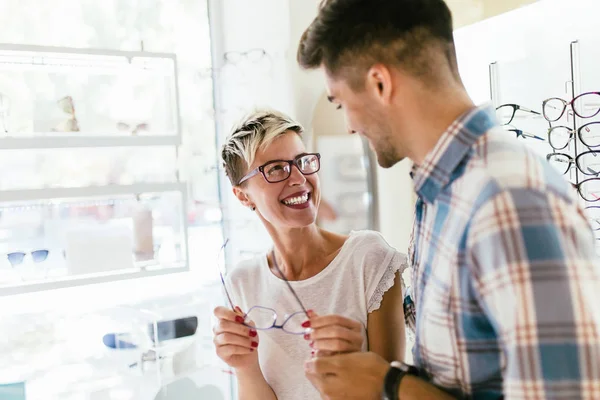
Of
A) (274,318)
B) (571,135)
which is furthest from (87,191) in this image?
(571,135)

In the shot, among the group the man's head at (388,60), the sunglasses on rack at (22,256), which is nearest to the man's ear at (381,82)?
the man's head at (388,60)

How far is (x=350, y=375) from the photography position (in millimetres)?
857

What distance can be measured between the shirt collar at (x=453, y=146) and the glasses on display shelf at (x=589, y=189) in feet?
2.08

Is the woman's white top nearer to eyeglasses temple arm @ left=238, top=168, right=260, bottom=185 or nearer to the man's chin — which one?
eyeglasses temple arm @ left=238, top=168, right=260, bottom=185

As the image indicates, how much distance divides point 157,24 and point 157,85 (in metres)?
0.30

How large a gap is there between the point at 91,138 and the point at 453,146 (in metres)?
1.66

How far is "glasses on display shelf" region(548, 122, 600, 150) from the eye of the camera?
1220mm

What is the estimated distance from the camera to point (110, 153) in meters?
2.15

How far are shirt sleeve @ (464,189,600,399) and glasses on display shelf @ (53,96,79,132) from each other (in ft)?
6.01

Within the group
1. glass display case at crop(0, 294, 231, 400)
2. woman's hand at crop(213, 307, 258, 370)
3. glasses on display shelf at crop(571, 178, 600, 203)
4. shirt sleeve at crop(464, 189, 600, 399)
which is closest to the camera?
shirt sleeve at crop(464, 189, 600, 399)

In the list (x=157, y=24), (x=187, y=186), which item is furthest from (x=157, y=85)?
(x=187, y=186)

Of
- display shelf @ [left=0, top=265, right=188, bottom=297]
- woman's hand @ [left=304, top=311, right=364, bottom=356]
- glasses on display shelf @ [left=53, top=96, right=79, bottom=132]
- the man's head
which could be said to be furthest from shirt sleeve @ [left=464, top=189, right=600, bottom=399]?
glasses on display shelf @ [left=53, top=96, right=79, bottom=132]

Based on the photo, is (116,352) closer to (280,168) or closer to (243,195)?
(243,195)

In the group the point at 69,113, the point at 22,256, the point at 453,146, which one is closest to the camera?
the point at 453,146
